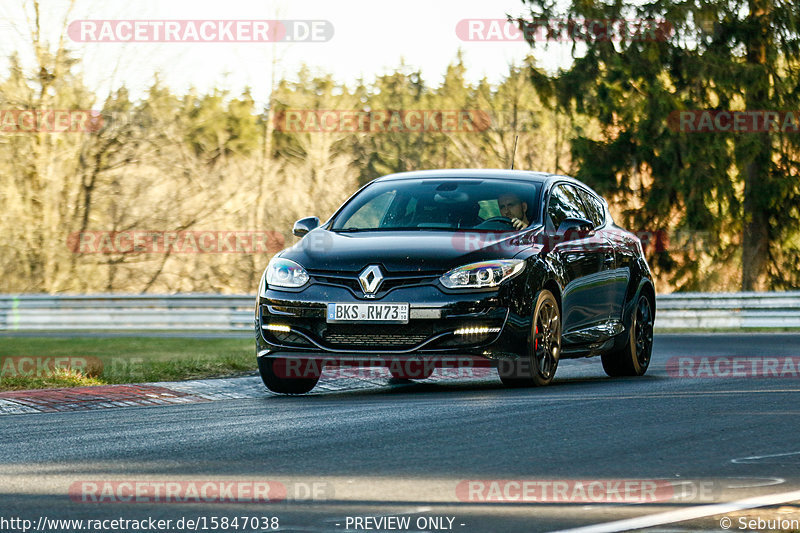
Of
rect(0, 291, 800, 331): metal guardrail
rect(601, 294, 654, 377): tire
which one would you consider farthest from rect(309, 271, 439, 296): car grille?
rect(0, 291, 800, 331): metal guardrail

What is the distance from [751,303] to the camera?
2448cm

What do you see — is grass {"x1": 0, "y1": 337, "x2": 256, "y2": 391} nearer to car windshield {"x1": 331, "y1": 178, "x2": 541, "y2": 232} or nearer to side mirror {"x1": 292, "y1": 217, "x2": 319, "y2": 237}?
side mirror {"x1": 292, "y1": 217, "x2": 319, "y2": 237}

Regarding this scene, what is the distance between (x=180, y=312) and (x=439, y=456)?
885 inches

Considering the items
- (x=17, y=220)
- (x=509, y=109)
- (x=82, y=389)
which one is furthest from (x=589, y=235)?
(x=509, y=109)

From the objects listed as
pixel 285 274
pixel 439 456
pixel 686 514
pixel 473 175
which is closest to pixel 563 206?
pixel 473 175

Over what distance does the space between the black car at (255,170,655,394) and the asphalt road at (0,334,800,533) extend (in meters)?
0.38

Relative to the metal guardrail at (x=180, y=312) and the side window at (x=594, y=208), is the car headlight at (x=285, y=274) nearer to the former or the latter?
the side window at (x=594, y=208)

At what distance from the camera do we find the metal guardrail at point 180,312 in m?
24.8

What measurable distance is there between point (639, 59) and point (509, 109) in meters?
14.5

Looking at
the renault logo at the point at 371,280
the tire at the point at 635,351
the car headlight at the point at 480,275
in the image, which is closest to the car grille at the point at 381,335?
the renault logo at the point at 371,280

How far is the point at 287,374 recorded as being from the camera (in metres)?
10.7

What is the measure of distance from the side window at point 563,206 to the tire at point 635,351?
1.18 meters

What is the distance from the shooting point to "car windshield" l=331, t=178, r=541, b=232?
10820mm

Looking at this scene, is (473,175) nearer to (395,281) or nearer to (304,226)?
(304,226)
